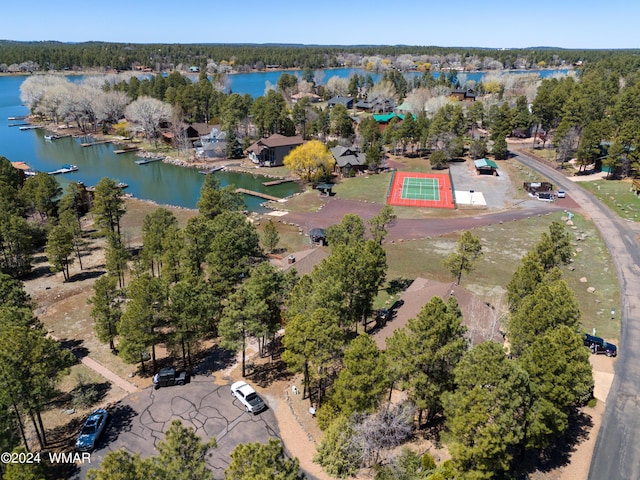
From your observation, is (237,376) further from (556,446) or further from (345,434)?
(556,446)

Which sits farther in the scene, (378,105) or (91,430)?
(378,105)

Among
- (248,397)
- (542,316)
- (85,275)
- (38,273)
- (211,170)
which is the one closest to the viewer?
(542,316)

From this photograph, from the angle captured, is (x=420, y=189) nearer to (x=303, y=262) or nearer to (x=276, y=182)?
(x=276, y=182)

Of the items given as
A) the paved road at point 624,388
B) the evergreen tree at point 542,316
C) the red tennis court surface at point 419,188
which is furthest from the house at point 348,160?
the evergreen tree at point 542,316

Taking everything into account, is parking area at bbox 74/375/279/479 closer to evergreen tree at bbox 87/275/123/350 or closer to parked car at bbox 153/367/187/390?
parked car at bbox 153/367/187/390

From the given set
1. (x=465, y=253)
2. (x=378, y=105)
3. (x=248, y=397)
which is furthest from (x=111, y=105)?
(x=248, y=397)

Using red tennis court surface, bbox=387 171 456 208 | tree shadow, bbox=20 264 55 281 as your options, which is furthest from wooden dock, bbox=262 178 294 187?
tree shadow, bbox=20 264 55 281

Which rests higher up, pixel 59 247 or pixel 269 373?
pixel 59 247

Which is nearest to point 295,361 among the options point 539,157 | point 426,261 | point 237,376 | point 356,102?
point 237,376
